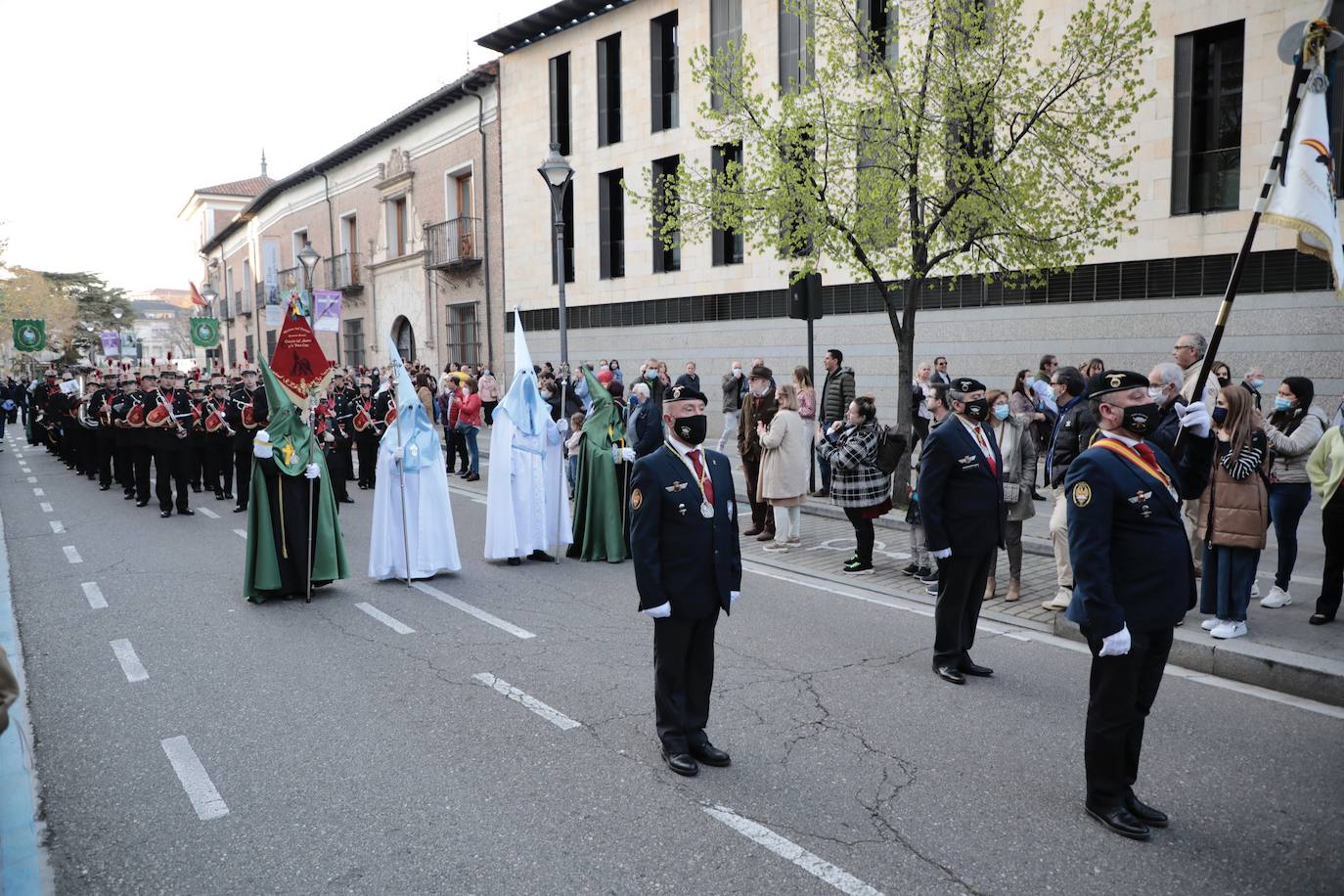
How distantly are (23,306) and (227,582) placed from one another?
5983 centimetres

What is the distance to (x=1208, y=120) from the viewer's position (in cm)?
1411

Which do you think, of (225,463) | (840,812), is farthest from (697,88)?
(840,812)

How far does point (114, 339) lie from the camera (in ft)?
141

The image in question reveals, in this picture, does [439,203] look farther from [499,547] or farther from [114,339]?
[499,547]

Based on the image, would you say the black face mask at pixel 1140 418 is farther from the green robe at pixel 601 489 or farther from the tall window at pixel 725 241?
the tall window at pixel 725 241

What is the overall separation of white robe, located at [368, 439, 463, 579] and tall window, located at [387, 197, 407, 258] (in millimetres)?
27689

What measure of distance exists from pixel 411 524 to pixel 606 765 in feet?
16.4

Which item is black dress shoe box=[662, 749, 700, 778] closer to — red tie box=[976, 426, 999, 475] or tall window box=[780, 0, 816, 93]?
red tie box=[976, 426, 999, 475]

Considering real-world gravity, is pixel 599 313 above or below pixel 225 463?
above

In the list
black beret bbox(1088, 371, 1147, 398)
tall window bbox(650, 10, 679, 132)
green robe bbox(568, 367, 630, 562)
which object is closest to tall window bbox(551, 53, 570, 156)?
tall window bbox(650, 10, 679, 132)

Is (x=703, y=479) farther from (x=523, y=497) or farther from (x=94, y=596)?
(x=94, y=596)

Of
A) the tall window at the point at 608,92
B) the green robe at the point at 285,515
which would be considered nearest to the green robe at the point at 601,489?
the green robe at the point at 285,515

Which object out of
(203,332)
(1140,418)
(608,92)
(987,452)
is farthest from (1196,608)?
(203,332)

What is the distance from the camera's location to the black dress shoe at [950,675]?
5895 mm
